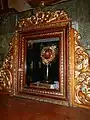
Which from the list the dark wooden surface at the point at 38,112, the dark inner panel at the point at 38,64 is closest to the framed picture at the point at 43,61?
the dark inner panel at the point at 38,64

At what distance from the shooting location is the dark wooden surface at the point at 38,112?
1226mm

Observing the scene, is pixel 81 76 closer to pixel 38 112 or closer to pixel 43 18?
pixel 38 112

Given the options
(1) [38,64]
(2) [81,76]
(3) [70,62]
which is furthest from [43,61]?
(2) [81,76]

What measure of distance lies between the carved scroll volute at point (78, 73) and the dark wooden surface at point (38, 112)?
8cm

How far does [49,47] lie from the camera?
1607 millimetres

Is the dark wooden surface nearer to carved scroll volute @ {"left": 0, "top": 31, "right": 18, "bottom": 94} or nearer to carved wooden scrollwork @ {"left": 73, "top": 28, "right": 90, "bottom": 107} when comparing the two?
carved wooden scrollwork @ {"left": 73, "top": 28, "right": 90, "bottom": 107}

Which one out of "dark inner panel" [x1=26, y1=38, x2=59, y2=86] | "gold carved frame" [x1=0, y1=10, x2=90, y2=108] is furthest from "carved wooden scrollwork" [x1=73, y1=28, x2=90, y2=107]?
"dark inner panel" [x1=26, y1=38, x2=59, y2=86]

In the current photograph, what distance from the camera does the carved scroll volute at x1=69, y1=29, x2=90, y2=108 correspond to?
4.46 feet

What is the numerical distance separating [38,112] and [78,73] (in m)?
0.41

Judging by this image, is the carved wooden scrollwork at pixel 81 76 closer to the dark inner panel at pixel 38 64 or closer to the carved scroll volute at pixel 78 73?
the carved scroll volute at pixel 78 73

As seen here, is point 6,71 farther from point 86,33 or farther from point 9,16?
point 86,33

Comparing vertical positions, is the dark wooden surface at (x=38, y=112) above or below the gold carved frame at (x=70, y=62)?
below

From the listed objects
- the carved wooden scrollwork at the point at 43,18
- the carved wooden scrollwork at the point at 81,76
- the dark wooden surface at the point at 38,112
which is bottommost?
the dark wooden surface at the point at 38,112

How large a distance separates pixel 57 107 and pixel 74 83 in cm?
22
